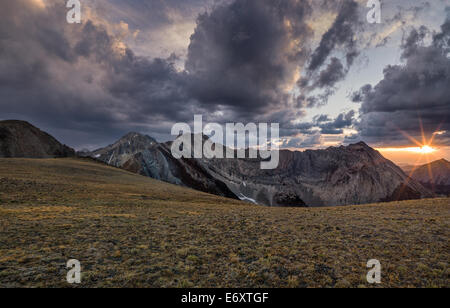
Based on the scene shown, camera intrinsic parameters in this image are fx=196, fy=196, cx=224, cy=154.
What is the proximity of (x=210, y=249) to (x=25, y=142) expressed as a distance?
174255 mm

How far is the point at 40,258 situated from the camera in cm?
964

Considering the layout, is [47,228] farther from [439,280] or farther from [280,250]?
[439,280]

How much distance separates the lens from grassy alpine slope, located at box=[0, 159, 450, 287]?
833 centimetres

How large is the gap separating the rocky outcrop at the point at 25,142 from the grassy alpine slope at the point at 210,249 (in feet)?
478

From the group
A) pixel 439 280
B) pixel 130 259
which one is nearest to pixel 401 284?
pixel 439 280

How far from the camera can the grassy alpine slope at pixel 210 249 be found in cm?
833

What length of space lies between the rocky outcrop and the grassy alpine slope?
478ft

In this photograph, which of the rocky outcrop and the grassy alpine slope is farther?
the rocky outcrop

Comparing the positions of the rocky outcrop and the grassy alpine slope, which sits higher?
the rocky outcrop

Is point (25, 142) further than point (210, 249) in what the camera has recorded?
Yes

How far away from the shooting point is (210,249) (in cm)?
1171

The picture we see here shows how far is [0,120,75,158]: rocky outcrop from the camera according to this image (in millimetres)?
118125

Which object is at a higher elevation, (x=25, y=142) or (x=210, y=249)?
(x=25, y=142)

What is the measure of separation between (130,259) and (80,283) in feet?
8.02
